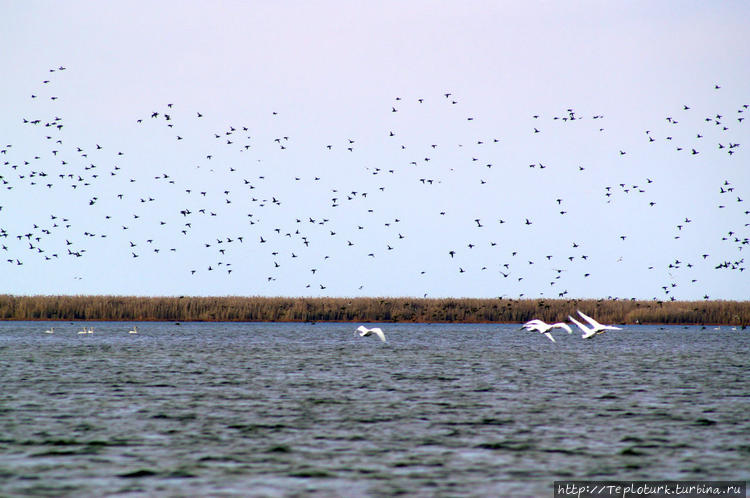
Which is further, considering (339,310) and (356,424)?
(339,310)

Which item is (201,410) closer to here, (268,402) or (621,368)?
(268,402)

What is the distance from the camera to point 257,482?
1678cm

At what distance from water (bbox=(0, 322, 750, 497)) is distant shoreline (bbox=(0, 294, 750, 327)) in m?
37.7

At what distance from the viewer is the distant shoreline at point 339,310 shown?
84438 mm

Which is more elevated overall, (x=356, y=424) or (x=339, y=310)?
(x=339, y=310)

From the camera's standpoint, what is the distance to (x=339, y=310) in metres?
86.4

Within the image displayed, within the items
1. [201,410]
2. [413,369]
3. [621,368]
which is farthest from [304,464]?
[621,368]

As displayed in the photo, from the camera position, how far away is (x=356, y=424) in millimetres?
23984

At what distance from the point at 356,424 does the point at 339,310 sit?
62.5m

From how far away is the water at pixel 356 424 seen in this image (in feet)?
56.6

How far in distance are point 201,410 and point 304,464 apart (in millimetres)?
8755

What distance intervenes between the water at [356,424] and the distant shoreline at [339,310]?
1484 inches

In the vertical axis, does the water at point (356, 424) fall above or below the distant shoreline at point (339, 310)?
below

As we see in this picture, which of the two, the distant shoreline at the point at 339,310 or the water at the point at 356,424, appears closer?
the water at the point at 356,424
